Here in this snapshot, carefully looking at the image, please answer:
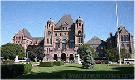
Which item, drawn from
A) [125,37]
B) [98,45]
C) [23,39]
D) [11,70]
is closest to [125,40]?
[125,37]

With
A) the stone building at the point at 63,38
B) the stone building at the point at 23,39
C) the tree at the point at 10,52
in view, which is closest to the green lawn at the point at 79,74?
the tree at the point at 10,52

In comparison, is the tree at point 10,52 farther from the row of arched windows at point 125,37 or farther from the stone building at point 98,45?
the row of arched windows at point 125,37

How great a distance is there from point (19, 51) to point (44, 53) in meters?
11.4

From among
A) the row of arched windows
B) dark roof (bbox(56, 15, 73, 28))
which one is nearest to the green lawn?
the row of arched windows

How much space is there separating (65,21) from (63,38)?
766 cm

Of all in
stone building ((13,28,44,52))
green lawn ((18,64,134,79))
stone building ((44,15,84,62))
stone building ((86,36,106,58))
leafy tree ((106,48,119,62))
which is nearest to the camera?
green lawn ((18,64,134,79))

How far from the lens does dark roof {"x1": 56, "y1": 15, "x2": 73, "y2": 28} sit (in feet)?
374

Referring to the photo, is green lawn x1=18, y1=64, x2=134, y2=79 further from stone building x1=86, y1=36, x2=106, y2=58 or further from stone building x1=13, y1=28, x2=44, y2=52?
stone building x1=13, y1=28, x2=44, y2=52

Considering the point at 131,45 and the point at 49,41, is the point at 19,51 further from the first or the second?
the point at 131,45

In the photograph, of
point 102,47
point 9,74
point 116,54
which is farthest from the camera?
point 102,47

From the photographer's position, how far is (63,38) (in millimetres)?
112500

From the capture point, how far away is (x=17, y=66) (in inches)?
1131

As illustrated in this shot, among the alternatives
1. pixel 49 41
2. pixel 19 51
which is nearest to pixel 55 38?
pixel 49 41

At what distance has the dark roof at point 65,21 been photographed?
374 ft
